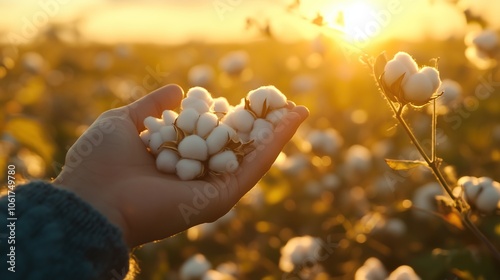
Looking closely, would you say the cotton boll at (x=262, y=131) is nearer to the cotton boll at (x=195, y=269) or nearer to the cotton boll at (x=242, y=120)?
the cotton boll at (x=242, y=120)

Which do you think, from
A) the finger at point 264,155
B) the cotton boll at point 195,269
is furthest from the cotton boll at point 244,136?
the cotton boll at point 195,269

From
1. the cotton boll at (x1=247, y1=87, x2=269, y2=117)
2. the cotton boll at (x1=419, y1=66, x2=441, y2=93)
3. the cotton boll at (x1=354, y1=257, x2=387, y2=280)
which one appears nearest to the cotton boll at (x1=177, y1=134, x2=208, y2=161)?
the cotton boll at (x1=247, y1=87, x2=269, y2=117)

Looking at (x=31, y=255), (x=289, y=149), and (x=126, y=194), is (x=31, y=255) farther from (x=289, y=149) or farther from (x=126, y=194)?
(x=289, y=149)

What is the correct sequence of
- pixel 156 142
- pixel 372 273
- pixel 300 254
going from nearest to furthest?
pixel 156 142 < pixel 372 273 < pixel 300 254

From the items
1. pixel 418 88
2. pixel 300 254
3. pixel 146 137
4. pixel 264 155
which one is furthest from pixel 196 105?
pixel 300 254

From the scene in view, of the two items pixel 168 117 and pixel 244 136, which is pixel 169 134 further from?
pixel 244 136

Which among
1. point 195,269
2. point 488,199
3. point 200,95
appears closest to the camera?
Result: point 488,199

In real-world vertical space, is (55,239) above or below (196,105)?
below
